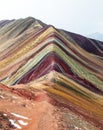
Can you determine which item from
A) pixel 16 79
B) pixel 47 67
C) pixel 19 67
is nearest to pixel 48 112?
pixel 47 67

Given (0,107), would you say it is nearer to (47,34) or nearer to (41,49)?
(41,49)

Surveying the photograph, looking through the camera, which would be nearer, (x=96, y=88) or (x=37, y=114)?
(x=37, y=114)

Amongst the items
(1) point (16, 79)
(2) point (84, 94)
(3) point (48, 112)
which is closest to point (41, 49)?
(1) point (16, 79)

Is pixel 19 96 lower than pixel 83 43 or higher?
higher

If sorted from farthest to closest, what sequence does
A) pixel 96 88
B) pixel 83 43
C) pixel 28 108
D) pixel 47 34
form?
pixel 83 43 → pixel 47 34 → pixel 96 88 → pixel 28 108

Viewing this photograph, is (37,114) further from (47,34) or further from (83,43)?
(83,43)

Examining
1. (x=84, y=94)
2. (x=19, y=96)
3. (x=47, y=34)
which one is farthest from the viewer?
(x=47, y=34)
